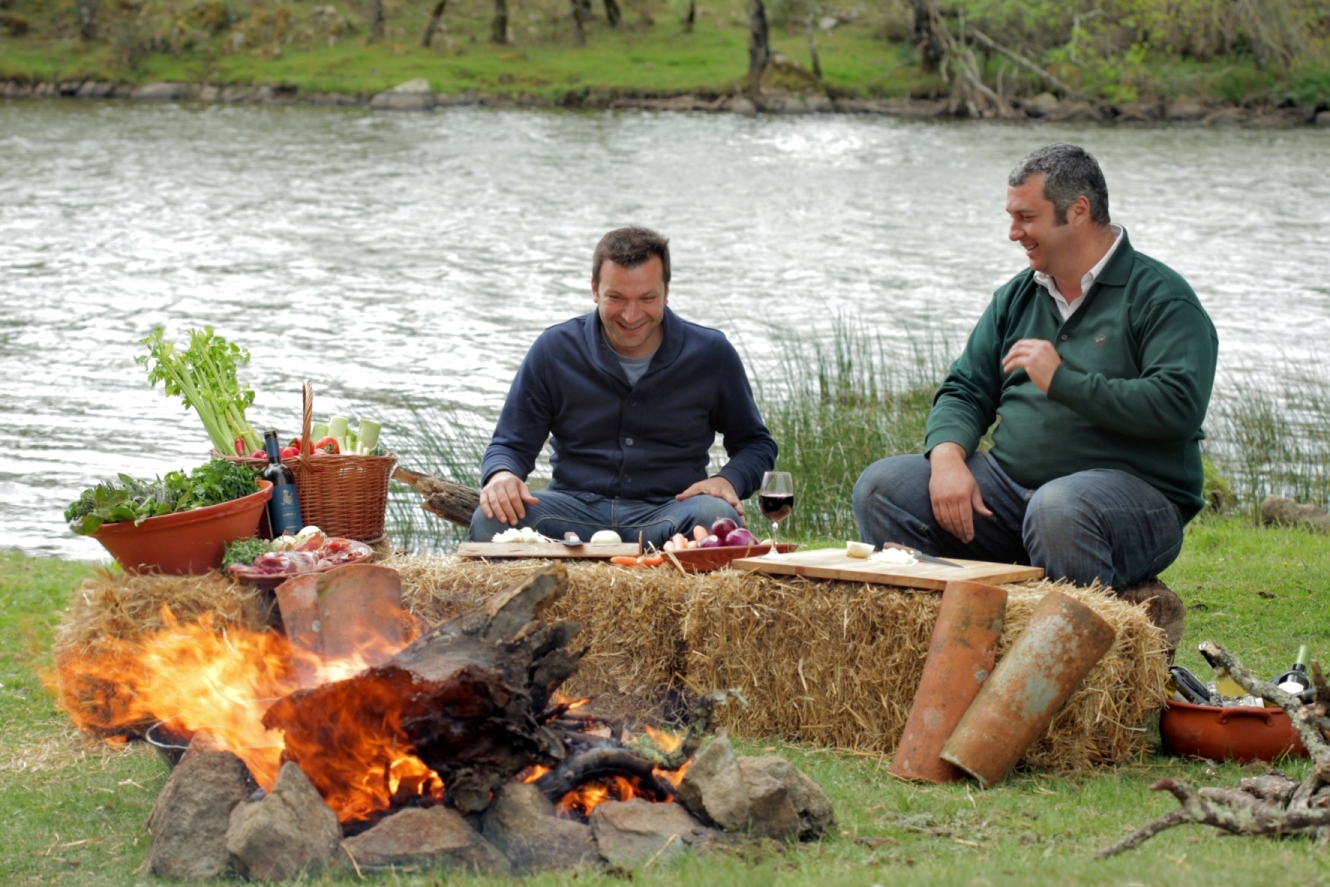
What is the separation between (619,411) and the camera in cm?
530

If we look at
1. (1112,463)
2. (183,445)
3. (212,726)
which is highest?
(1112,463)

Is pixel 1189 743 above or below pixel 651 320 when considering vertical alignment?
below

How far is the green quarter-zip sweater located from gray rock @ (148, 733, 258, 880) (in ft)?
9.03

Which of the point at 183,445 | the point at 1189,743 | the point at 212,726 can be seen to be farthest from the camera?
the point at 183,445

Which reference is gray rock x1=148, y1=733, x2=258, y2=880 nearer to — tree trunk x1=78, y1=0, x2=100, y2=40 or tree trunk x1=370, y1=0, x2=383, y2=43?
tree trunk x1=370, y1=0, x2=383, y2=43

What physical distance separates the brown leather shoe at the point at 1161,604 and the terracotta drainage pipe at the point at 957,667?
95 cm

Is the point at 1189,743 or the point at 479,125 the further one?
the point at 479,125

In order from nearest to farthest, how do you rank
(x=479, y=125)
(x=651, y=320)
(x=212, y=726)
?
1. (x=212, y=726)
2. (x=651, y=320)
3. (x=479, y=125)

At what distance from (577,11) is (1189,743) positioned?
5039cm

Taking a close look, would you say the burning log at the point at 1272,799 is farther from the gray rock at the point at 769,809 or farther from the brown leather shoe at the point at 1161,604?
the brown leather shoe at the point at 1161,604

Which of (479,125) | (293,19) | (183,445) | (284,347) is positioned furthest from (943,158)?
(293,19)

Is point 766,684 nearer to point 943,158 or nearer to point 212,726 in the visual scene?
point 212,726

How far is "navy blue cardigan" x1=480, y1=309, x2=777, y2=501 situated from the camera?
17.4 feet

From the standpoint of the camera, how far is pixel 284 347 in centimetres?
Answer: 1560
